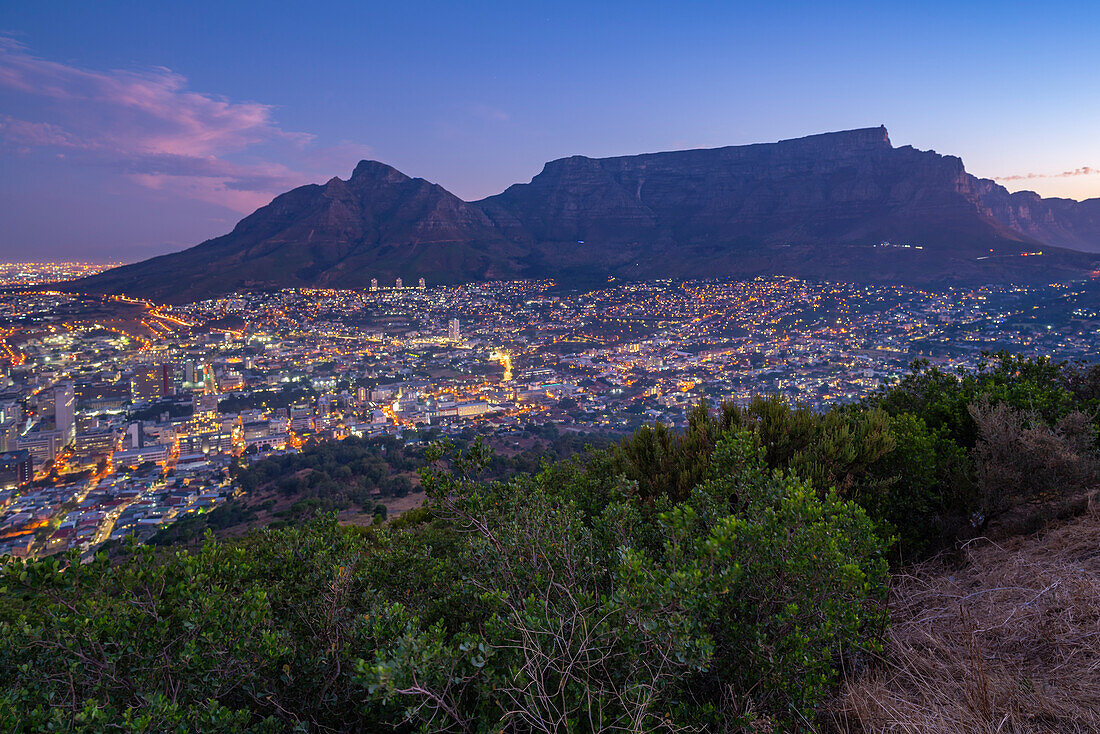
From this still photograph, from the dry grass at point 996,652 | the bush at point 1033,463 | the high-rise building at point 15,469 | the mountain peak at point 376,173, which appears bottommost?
the high-rise building at point 15,469

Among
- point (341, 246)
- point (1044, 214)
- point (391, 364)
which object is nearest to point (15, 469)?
point (391, 364)

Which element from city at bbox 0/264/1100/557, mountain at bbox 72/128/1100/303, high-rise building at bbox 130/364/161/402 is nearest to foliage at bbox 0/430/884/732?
city at bbox 0/264/1100/557

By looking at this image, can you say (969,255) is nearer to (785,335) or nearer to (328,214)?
(785,335)

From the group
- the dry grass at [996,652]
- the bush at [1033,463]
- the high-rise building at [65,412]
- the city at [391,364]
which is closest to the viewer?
the dry grass at [996,652]

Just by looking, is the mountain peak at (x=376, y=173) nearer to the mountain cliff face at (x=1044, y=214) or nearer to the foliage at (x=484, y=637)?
the foliage at (x=484, y=637)

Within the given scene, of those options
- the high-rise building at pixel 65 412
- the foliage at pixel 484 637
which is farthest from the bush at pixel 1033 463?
the high-rise building at pixel 65 412

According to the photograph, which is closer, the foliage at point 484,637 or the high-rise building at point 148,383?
the foliage at point 484,637

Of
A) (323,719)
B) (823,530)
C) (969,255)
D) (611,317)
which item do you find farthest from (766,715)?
(969,255)
